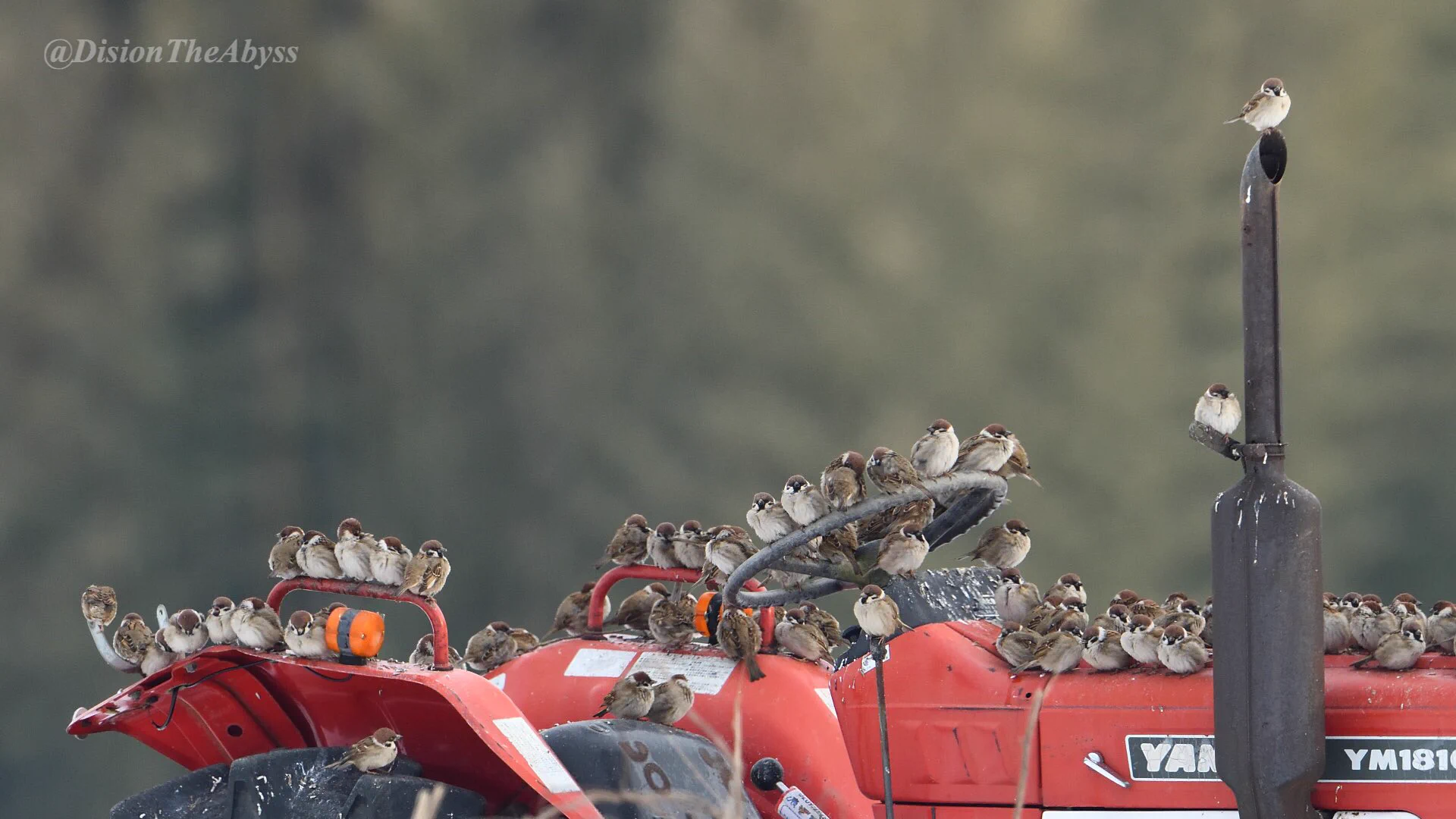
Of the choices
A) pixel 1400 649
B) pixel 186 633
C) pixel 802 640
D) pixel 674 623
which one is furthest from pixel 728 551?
pixel 1400 649

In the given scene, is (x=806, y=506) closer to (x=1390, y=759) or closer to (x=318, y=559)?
(x=1390, y=759)

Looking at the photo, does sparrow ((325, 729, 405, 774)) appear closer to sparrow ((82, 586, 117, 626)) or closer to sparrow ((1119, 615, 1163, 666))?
sparrow ((82, 586, 117, 626))

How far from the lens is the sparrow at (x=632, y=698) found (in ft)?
11.7

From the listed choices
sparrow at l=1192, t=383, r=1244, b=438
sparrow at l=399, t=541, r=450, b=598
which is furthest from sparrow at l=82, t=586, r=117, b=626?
sparrow at l=1192, t=383, r=1244, b=438

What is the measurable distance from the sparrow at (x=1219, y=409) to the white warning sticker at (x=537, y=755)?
4.45 ft

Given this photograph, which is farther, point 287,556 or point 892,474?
point 287,556

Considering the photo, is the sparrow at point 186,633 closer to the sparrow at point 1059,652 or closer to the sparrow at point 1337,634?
the sparrow at point 1059,652

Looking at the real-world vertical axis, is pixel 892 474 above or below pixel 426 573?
above

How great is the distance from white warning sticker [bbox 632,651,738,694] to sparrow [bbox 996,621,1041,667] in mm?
968

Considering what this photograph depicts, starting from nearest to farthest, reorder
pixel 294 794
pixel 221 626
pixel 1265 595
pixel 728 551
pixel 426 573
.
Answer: pixel 1265 595 → pixel 294 794 → pixel 221 626 → pixel 426 573 → pixel 728 551

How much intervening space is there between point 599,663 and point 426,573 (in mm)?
770

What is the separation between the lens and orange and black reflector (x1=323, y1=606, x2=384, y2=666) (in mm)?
2988

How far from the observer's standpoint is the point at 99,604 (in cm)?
376

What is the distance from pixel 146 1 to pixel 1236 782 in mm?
5523
